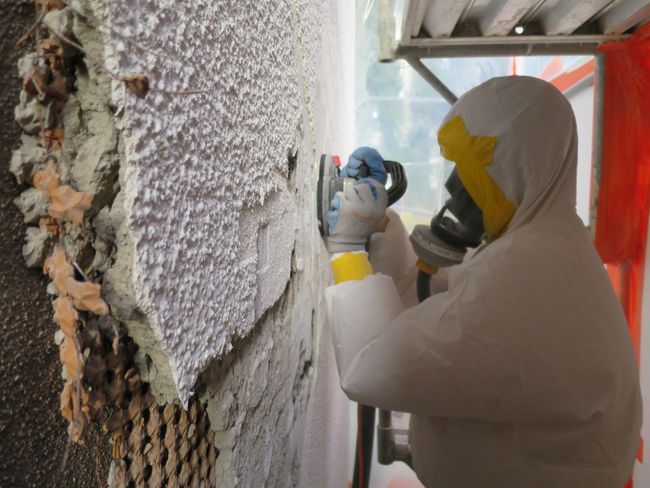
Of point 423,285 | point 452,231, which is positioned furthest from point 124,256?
point 423,285

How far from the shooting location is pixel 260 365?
0.73 metres

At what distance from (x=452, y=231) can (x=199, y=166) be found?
963 millimetres

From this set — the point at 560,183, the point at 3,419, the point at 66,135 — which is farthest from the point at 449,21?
the point at 3,419

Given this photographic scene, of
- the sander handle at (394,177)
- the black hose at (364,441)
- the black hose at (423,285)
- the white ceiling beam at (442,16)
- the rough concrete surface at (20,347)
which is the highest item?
the white ceiling beam at (442,16)

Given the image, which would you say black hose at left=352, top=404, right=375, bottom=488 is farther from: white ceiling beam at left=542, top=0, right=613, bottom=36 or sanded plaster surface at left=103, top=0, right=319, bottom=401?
white ceiling beam at left=542, top=0, right=613, bottom=36

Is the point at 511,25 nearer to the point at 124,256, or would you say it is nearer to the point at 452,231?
the point at 452,231

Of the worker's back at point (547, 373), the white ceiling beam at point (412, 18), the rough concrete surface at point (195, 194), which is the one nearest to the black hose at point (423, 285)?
the worker's back at point (547, 373)

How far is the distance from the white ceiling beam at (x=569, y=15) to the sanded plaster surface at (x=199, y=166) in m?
1.71

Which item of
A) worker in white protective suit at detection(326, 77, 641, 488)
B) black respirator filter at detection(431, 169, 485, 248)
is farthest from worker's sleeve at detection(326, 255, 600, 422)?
black respirator filter at detection(431, 169, 485, 248)

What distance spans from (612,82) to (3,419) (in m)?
2.65

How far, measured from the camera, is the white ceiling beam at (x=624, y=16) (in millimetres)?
1704

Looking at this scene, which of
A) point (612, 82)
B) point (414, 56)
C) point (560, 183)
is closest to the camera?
point (560, 183)

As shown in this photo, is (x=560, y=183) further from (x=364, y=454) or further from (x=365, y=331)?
(x=364, y=454)

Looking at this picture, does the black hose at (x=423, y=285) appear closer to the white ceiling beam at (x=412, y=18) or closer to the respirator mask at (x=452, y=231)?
the respirator mask at (x=452, y=231)
